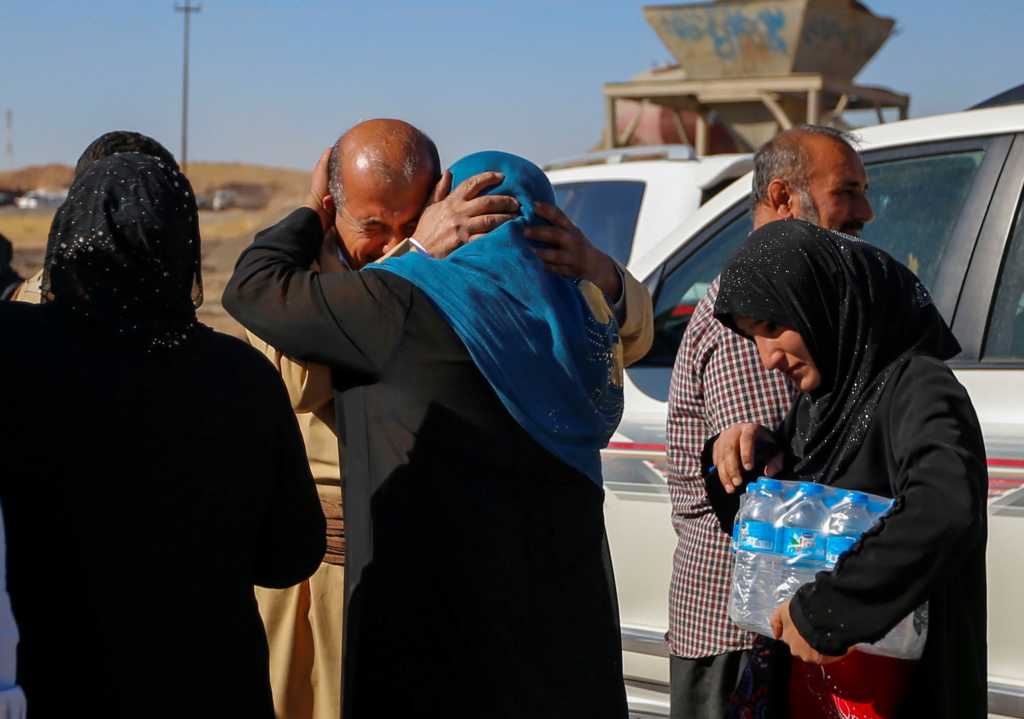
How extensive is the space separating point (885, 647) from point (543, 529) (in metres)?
0.64

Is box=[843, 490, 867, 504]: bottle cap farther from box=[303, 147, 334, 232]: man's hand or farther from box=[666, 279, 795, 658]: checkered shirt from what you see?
box=[303, 147, 334, 232]: man's hand

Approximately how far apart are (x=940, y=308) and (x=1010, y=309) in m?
0.19

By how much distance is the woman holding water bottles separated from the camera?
2.10 m

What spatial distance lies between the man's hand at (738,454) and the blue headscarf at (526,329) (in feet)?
0.98

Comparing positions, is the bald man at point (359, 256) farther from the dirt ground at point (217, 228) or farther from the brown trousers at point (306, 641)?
the dirt ground at point (217, 228)

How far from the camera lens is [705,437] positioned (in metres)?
3.31

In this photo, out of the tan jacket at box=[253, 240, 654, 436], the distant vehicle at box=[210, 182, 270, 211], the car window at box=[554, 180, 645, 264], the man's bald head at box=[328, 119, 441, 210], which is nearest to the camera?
the tan jacket at box=[253, 240, 654, 436]

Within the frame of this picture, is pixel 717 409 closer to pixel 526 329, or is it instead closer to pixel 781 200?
pixel 781 200

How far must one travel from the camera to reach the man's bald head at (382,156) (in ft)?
8.94

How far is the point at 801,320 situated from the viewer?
2.34m

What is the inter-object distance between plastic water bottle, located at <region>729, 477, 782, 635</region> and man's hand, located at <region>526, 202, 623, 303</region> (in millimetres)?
529

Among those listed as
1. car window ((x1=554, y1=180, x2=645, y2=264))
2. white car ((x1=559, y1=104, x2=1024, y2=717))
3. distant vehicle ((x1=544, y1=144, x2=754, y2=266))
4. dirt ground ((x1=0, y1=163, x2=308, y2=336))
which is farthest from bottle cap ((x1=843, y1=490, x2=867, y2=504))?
dirt ground ((x1=0, y1=163, x2=308, y2=336))

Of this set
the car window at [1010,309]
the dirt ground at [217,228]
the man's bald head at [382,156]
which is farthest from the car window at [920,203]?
the dirt ground at [217,228]

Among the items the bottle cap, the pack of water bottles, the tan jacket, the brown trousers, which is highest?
the tan jacket
